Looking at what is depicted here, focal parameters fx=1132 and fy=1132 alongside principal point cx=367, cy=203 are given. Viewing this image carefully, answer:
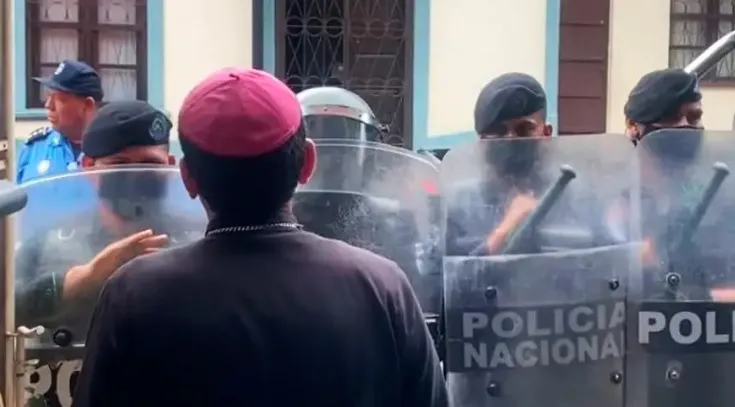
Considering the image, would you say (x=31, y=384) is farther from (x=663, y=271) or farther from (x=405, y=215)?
(x=663, y=271)

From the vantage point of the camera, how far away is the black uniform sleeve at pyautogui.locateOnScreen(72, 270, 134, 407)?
1.77 meters

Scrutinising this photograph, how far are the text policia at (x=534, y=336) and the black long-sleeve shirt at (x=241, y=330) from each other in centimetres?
71

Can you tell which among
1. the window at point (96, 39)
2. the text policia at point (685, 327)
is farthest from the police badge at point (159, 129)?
the window at point (96, 39)

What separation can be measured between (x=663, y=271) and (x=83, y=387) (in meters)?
1.39

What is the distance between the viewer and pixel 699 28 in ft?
33.9

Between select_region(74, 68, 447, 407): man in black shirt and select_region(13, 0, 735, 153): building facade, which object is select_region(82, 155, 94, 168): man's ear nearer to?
select_region(74, 68, 447, 407): man in black shirt

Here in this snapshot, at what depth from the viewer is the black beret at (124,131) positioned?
288 cm

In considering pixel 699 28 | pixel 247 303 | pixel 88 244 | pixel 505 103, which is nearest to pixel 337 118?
pixel 505 103

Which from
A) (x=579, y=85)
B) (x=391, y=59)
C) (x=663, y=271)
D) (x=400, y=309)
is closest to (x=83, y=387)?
(x=400, y=309)

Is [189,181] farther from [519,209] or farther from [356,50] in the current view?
[356,50]

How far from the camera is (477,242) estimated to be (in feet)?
8.45

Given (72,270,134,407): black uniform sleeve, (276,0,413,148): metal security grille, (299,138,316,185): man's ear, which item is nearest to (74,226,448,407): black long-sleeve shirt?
(72,270,134,407): black uniform sleeve

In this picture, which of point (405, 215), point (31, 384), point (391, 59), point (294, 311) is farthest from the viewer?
point (391, 59)

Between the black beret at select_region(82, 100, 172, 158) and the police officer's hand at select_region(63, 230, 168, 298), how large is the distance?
440 millimetres
